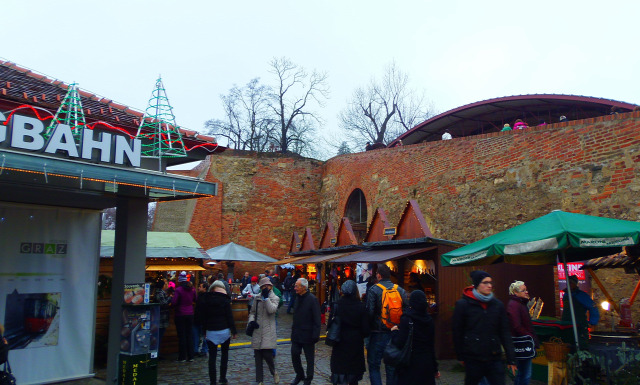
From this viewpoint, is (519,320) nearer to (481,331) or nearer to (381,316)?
(481,331)

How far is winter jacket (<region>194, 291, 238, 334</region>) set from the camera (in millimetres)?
6871

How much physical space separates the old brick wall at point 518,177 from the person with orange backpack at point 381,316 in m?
5.78

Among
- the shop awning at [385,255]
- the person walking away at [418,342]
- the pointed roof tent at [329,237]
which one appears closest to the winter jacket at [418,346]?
the person walking away at [418,342]

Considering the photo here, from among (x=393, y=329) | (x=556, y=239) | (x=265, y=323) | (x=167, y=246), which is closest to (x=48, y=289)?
(x=265, y=323)

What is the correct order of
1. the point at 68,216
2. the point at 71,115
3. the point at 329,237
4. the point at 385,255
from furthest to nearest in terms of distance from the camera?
1. the point at 329,237
2. the point at 385,255
3. the point at 68,216
4. the point at 71,115

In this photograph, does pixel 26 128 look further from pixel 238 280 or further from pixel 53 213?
pixel 238 280

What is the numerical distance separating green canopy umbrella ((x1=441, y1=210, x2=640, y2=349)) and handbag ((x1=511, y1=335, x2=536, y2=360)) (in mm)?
957

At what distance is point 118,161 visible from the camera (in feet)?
21.4

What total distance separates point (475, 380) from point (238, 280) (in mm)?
19486

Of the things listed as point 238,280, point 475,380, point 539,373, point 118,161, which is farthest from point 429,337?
point 238,280

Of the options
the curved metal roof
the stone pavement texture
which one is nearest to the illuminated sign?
the stone pavement texture

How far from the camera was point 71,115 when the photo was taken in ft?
22.4

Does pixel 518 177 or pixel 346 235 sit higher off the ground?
A: pixel 518 177

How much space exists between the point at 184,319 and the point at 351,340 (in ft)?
14.3
